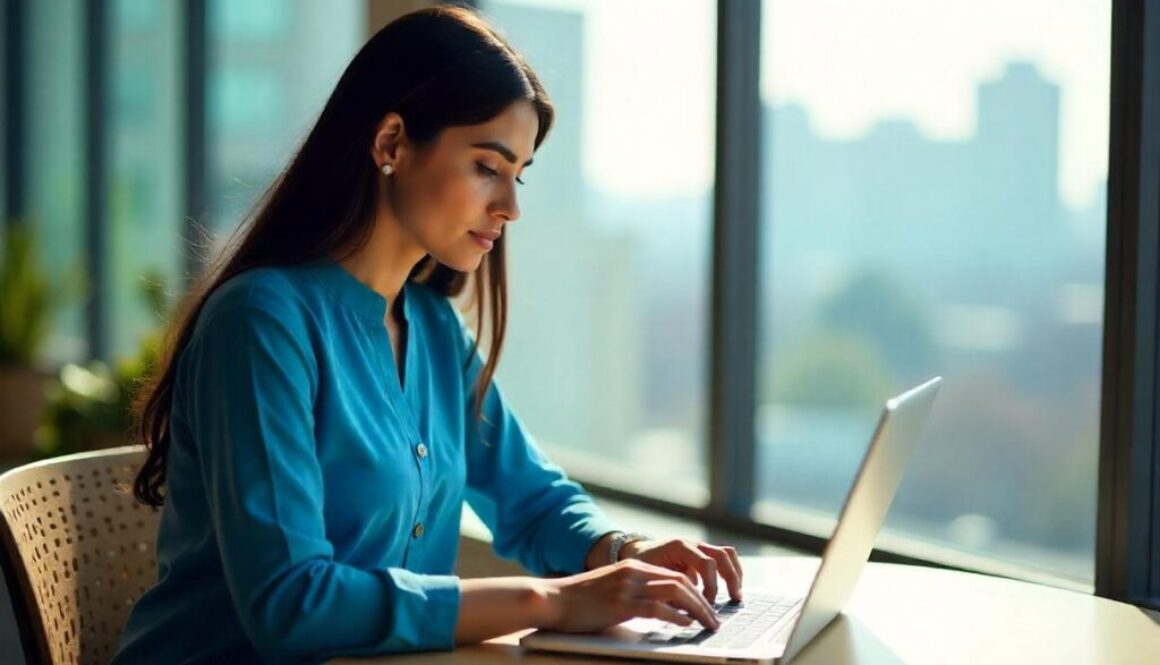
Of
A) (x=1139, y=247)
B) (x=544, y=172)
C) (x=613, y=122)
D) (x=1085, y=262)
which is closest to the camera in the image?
(x=1139, y=247)

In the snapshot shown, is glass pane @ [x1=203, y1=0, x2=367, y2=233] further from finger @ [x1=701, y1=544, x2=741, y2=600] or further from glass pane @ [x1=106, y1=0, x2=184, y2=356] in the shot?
finger @ [x1=701, y1=544, x2=741, y2=600]

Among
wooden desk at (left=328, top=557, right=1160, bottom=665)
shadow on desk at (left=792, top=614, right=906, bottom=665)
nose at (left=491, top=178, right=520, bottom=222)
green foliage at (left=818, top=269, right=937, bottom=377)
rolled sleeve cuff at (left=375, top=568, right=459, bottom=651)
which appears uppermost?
nose at (left=491, top=178, right=520, bottom=222)

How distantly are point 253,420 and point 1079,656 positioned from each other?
0.87 meters

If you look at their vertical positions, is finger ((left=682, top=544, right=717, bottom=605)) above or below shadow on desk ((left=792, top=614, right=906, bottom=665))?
above

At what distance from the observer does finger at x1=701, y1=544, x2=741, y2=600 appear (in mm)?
1568

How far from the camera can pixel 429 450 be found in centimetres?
170

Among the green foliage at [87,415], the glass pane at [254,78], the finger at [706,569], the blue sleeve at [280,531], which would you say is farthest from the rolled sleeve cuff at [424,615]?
the glass pane at [254,78]

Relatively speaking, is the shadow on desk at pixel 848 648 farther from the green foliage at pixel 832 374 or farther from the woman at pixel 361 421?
the green foliage at pixel 832 374

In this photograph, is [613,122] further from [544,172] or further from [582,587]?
[582,587]

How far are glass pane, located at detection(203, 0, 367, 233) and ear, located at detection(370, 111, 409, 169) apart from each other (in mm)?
2913

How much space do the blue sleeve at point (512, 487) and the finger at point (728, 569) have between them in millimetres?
262

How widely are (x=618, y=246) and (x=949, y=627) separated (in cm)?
167

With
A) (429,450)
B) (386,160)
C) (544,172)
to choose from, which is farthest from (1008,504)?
(544,172)

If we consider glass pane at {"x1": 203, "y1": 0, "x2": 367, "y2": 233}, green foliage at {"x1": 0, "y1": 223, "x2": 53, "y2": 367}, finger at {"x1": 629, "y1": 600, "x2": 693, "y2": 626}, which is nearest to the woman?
finger at {"x1": 629, "y1": 600, "x2": 693, "y2": 626}
